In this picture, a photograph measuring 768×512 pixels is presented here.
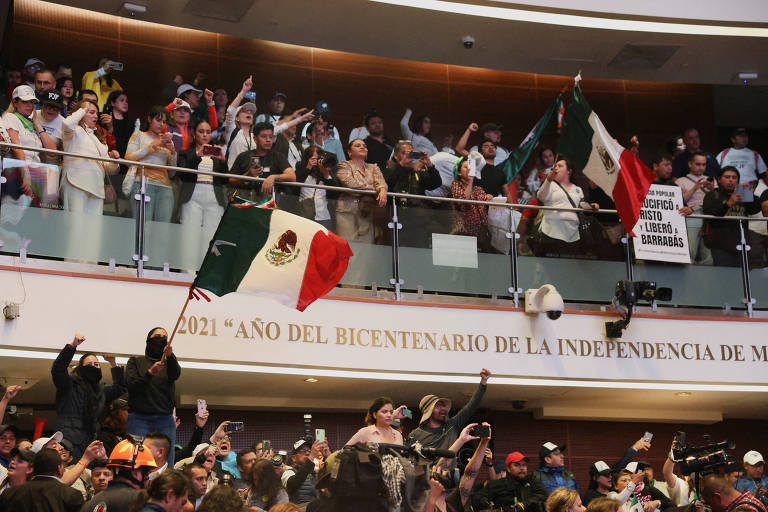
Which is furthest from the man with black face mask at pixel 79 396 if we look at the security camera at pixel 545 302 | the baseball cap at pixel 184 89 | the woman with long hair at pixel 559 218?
the woman with long hair at pixel 559 218

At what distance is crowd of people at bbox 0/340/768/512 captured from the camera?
17.1ft

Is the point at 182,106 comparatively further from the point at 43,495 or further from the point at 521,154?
the point at 43,495

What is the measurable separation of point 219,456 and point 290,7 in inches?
277

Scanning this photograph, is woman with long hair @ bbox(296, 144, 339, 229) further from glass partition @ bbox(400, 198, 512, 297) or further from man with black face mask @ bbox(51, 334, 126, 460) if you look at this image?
man with black face mask @ bbox(51, 334, 126, 460)

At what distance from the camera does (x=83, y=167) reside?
33.9 ft

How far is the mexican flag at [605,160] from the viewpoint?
→ 1187 centimetres

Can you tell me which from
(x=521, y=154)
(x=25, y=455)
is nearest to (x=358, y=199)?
(x=521, y=154)

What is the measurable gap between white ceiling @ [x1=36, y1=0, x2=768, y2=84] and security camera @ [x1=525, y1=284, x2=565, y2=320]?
463 centimetres

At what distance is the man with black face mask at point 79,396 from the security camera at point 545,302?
4.43m

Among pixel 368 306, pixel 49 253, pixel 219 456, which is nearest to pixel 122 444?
pixel 219 456

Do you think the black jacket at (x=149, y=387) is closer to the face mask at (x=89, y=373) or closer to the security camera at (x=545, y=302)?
the face mask at (x=89, y=373)

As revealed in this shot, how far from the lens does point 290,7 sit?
14.6 meters

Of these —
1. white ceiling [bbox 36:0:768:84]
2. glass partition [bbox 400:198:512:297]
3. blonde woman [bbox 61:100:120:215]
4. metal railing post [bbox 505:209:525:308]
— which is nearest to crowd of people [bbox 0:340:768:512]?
blonde woman [bbox 61:100:120:215]

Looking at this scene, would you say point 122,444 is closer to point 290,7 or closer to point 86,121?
point 86,121
